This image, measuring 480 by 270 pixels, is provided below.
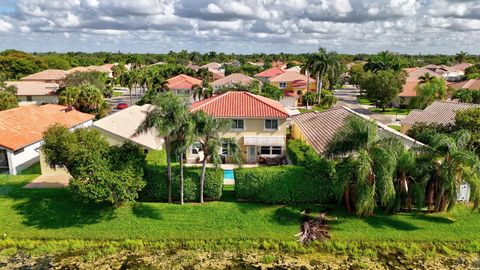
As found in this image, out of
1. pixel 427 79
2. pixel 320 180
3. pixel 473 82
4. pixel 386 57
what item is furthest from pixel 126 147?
pixel 386 57

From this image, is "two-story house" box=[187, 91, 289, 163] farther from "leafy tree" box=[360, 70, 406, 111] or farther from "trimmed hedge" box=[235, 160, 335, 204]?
"leafy tree" box=[360, 70, 406, 111]

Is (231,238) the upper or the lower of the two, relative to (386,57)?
lower

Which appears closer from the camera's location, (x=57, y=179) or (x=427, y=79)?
(x=57, y=179)

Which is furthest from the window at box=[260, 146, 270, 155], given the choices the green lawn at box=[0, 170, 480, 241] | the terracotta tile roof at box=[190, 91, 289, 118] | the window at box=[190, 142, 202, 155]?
A: the green lawn at box=[0, 170, 480, 241]

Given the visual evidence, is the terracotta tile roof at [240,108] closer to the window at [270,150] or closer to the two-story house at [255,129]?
the two-story house at [255,129]

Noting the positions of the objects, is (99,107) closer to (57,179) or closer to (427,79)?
(57,179)

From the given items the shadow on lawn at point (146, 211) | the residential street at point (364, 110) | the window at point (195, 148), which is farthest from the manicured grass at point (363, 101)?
the shadow on lawn at point (146, 211)

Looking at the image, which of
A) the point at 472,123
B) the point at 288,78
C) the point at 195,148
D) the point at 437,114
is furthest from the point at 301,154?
the point at 288,78

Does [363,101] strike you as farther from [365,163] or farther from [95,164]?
[95,164]
